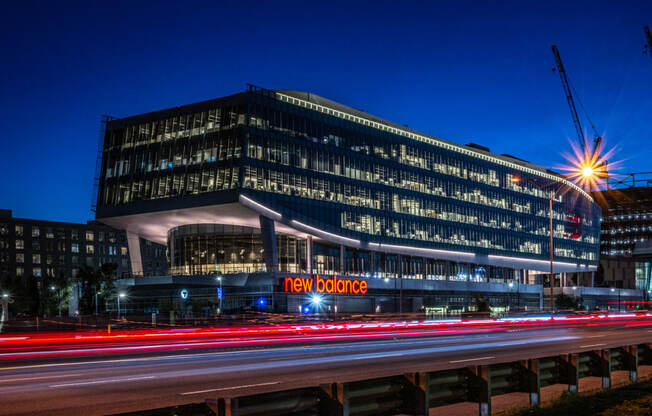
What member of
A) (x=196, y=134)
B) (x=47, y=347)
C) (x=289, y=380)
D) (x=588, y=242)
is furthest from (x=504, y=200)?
(x=289, y=380)

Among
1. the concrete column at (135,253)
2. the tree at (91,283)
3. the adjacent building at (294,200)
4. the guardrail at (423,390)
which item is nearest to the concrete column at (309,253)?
the adjacent building at (294,200)

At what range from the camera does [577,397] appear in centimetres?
1398

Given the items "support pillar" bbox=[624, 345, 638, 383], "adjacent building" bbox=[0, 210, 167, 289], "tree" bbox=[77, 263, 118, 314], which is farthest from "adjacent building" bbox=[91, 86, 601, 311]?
"adjacent building" bbox=[0, 210, 167, 289]

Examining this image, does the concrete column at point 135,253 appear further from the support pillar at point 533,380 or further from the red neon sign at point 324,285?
the support pillar at point 533,380

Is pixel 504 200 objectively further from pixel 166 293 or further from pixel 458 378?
pixel 458 378

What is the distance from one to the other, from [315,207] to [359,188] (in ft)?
30.8

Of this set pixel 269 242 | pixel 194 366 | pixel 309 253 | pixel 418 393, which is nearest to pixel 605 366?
pixel 418 393

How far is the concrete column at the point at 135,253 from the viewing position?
319 ft

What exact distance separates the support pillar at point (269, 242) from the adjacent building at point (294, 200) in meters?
0.12

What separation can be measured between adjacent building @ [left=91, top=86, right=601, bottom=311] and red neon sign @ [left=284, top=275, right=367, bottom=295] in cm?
44

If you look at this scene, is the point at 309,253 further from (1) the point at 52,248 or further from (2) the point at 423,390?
(1) the point at 52,248

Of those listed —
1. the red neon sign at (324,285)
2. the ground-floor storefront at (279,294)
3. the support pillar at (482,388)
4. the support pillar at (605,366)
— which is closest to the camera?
the support pillar at (482,388)

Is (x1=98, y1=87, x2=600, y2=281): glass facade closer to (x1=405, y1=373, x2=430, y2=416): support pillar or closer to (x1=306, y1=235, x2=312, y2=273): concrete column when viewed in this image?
(x1=306, y1=235, x2=312, y2=273): concrete column

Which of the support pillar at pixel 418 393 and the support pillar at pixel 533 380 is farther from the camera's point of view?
the support pillar at pixel 533 380
